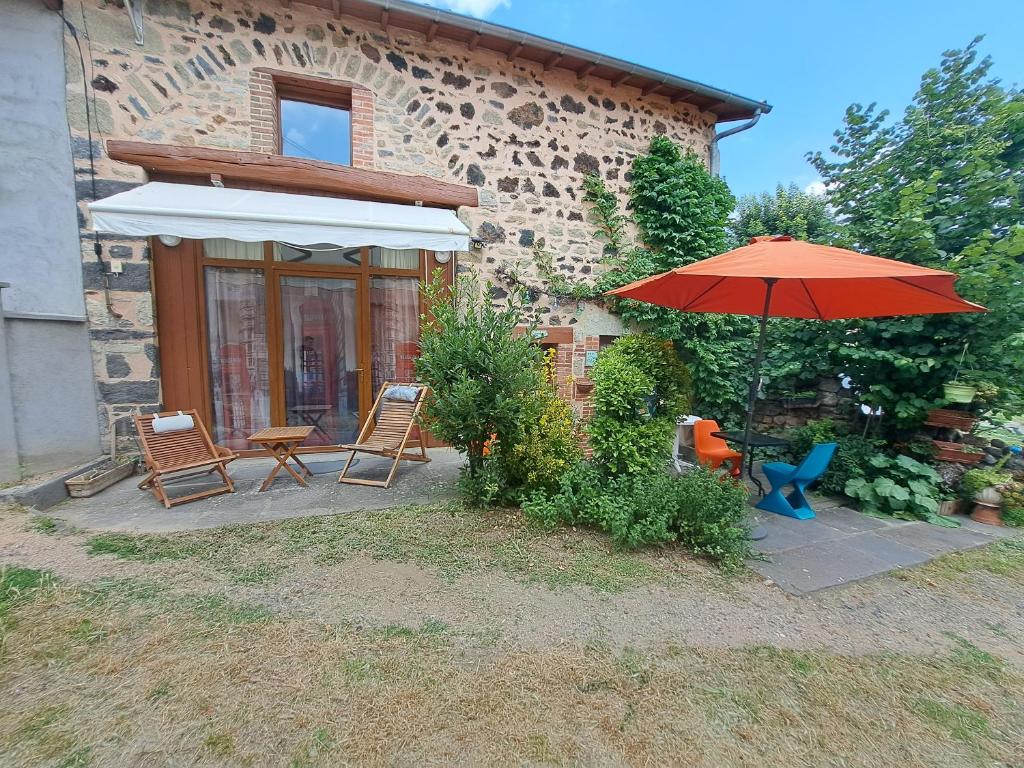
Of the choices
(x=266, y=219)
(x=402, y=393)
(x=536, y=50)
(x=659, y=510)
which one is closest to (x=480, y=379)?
(x=402, y=393)

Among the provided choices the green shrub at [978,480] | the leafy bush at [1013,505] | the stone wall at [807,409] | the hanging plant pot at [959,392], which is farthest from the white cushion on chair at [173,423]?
the leafy bush at [1013,505]

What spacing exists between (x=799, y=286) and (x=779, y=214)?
29.4ft

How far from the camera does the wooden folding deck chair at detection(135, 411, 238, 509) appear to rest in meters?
3.92

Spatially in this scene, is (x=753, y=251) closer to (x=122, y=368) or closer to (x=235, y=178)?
(x=235, y=178)

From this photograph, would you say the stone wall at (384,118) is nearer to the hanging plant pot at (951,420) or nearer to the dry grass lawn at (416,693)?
the dry grass lawn at (416,693)

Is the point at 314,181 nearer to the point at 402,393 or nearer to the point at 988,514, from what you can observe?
the point at 402,393

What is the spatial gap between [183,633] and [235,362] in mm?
3834

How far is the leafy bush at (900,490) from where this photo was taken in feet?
13.6

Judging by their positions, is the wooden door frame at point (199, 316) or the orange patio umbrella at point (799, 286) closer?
the orange patio umbrella at point (799, 286)

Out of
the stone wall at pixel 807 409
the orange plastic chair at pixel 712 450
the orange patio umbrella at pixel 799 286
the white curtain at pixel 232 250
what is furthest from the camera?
the stone wall at pixel 807 409

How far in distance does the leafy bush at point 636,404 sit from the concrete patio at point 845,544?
3.66 ft

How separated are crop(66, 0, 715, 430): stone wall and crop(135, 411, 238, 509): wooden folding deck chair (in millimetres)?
987

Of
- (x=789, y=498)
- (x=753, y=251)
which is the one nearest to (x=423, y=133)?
(x=753, y=251)

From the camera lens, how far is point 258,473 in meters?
4.81
